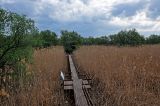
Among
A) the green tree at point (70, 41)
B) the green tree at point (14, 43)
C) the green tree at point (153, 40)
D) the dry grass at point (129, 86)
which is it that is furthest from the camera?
the green tree at point (153, 40)

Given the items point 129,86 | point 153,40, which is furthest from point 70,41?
point 129,86

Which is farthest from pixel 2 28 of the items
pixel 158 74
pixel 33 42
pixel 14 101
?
pixel 158 74

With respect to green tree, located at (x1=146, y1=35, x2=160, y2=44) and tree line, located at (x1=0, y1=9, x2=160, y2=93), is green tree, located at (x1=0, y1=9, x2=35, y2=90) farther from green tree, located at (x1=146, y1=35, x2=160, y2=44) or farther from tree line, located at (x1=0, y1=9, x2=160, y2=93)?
green tree, located at (x1=146, y1=35, x2=160, y2=44)

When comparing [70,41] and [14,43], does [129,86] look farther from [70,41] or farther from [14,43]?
[70,41]

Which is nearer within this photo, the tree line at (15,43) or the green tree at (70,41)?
the tree line at (15,43)

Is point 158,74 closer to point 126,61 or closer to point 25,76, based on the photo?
point 126,61

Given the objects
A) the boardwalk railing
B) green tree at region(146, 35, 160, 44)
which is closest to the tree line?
the boardwalk railing

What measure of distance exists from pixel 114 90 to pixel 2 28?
2.28 meters

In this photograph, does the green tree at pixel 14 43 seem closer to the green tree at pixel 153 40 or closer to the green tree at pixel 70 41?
the green tree at pixel 70 41

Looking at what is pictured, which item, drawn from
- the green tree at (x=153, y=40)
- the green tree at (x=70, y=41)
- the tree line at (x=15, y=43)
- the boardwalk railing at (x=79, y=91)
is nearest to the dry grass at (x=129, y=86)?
the boardwalk railing at (x=79, y=91)

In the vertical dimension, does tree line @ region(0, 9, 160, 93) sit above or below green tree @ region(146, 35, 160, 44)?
above

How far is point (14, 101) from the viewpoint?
5.68 m

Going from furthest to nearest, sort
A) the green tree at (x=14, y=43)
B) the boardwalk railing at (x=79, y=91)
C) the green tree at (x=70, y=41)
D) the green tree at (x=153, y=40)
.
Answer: the green tree at (x=153, y=40), the green tree at (x=70, y=41), the green tree at (x=14, y=43), the boardwalk railing at (x=79, y=91)

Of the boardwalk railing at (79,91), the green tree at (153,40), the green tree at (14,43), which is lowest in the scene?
the green tree at (153,40)
